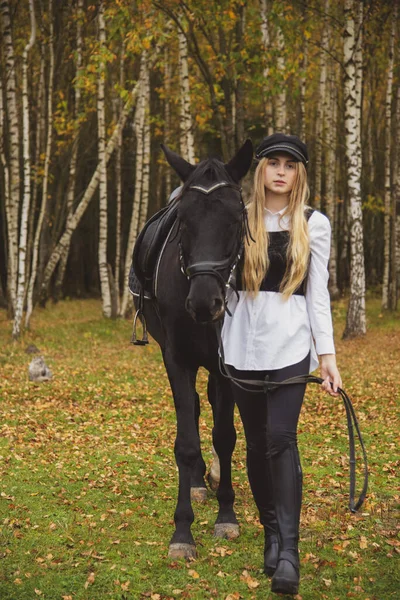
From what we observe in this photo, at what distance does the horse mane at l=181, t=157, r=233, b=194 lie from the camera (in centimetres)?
448

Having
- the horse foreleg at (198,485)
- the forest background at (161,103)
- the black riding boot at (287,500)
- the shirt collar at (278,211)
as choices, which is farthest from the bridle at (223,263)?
the forest background at (161,103)

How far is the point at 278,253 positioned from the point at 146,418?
6.03 metres

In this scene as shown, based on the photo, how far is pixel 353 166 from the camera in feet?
52.5

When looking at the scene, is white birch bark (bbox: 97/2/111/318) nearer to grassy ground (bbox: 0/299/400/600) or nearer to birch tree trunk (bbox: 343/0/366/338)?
birch tree trunk (bbox: 343/0/366/338)

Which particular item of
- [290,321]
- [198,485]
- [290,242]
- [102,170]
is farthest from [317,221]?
[102,170]

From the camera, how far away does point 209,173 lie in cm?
450

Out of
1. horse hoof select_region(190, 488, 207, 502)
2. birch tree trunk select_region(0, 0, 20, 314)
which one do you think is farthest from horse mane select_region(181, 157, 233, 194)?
birch tree trunk select_region(0, 0, 20, 314)

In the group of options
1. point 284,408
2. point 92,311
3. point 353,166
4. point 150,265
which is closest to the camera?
point 284,408

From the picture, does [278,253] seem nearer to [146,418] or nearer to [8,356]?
[146,418]

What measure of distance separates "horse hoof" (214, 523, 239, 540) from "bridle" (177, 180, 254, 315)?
73.8 inches

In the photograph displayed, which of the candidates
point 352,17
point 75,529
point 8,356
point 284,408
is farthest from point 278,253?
point 352,17

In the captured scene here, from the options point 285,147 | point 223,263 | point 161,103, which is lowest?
point 223,263

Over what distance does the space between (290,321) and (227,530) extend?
1.97 meters

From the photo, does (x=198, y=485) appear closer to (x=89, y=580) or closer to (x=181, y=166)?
(x=89, y=580)
